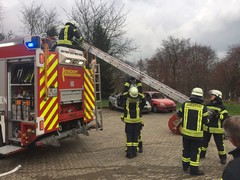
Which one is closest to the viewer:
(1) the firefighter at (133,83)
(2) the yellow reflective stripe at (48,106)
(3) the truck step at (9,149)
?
(3) the truck step at (9,149)

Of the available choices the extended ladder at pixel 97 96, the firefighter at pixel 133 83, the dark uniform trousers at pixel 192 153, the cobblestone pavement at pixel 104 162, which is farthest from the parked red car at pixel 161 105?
the dark uniform trousers at pixel 192 153

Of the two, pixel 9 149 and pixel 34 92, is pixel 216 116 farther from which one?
pixel 9 149

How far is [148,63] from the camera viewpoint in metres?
48.4

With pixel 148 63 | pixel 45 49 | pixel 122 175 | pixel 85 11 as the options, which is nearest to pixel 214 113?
pixel 122 175

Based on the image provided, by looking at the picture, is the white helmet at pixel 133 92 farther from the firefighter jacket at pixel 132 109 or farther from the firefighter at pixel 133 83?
the firefighter at pixel 133 83

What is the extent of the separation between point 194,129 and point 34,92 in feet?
11.2

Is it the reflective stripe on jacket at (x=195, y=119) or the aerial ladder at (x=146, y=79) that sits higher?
the aerial ladder at (x=146, y=79)

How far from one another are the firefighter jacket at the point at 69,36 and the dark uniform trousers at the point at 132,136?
266 cm

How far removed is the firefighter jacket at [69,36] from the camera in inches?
284

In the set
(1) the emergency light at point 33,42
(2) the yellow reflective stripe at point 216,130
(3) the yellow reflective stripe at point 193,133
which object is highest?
(1) the emergency light at point 33,42

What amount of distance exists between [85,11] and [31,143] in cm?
2582

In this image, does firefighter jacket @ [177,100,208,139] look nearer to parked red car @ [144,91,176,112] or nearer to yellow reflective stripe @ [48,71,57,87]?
yellow reflective stripe @ [48,71,57,87]

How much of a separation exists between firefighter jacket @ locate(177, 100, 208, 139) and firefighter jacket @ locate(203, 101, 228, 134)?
74 cm

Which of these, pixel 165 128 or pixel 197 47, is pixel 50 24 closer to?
pixel 197 47
